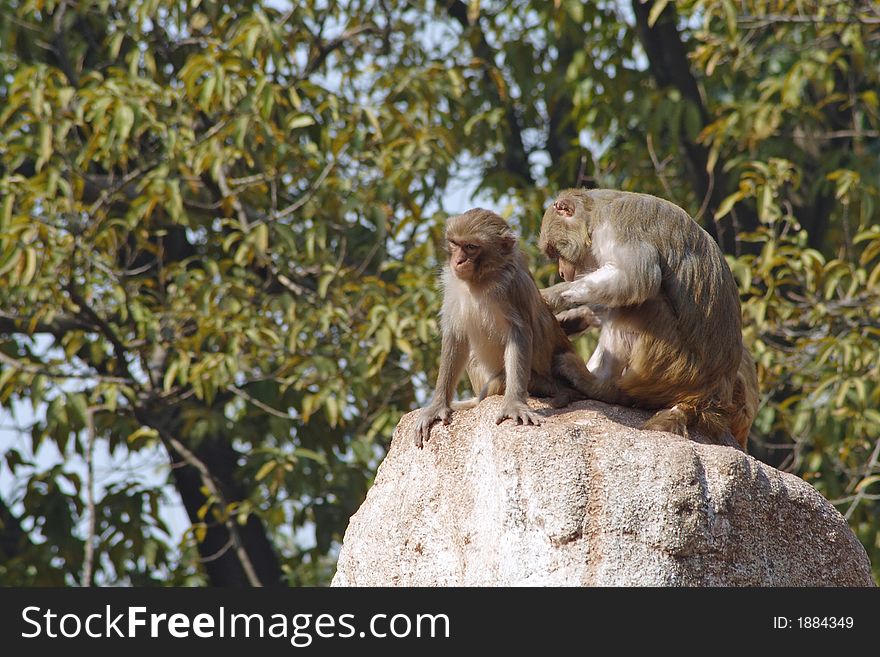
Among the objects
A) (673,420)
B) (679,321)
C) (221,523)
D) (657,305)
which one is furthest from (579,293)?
(221,523)

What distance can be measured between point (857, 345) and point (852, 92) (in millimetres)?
2662

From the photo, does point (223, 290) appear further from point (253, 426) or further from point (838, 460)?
point (838, 460)

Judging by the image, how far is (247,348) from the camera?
34.4 ft

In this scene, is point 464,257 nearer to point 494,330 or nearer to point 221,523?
point 494,330

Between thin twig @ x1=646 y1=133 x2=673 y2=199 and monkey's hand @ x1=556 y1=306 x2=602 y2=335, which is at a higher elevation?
thin twig @ x1=646 y1=133 x2=673 y2=199

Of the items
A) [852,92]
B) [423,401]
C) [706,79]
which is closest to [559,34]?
[706,79]

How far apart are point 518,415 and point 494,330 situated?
0.69 metres

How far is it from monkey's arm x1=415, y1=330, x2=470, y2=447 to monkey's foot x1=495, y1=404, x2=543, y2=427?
14.8 inches

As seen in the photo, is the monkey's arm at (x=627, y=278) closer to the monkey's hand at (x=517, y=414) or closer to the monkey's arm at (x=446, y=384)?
the monkey's arm at (x=446, y=384)

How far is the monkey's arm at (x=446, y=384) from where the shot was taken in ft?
19.9

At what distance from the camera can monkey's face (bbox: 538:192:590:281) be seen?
21.8 ft

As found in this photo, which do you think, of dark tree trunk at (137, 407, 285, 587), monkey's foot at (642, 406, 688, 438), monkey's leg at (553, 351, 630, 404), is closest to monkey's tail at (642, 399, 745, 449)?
monkey's foot at (642, 406, 688, 438)

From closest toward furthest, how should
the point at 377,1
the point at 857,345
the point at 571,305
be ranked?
the point at 571,305 < the point at 857,345 < the point at 377,1

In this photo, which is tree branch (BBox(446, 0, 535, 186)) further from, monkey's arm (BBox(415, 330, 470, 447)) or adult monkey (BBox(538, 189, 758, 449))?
monkey's arm (BBox(415, 330, 470, 447))
